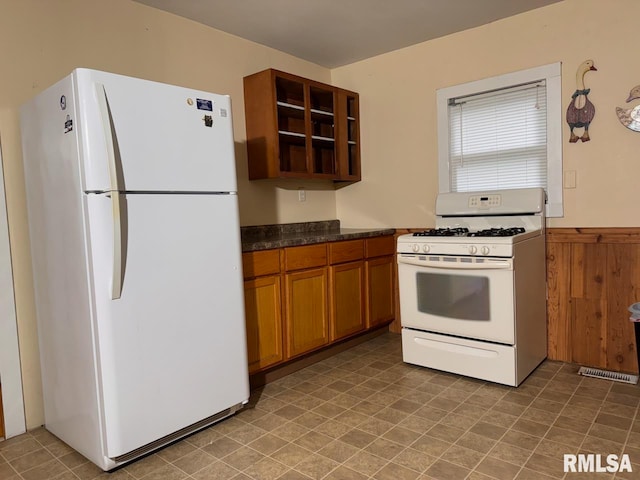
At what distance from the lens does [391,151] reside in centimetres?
374

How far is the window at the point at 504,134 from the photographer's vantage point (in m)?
2.95

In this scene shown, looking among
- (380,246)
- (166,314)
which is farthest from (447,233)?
(166,314)

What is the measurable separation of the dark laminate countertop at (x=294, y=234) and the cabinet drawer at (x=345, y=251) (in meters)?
0.04

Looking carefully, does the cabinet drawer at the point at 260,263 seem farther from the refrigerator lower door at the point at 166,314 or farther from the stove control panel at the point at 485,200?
the stove control panel at the point at 485,200

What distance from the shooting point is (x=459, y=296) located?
2734mm

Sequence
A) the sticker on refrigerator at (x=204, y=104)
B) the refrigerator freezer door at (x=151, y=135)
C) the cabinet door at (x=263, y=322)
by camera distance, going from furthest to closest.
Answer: the cabinet door at (x=263, y=322), the sticker on refrigerator at (x=204, y=104), the refrigerator freezer door at (x=151, y=135)

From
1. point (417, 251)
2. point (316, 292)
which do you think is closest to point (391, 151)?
point (417, 251)

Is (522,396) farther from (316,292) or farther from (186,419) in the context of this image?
(186,419)

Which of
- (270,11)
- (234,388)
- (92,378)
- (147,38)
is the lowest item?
(234,388)

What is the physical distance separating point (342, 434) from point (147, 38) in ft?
8.30

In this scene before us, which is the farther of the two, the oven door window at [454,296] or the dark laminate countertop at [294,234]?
the dark laminate countertop at [294,234]

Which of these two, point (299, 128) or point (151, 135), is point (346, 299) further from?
point (151, 135)

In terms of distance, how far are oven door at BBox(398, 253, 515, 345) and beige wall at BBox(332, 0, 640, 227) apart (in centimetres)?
76
